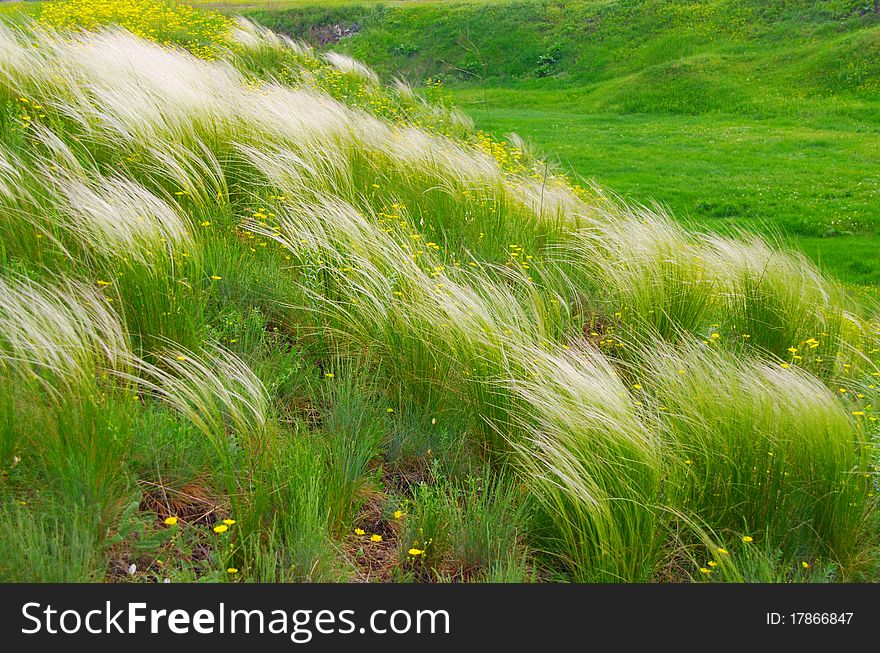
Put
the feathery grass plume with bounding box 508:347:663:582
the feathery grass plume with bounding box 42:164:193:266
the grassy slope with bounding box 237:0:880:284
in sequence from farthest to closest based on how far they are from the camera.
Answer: the grassy slope with bounding box 237:0:880:284 < the feathery grass plume with bounding box 42:164:193:266 < the feathery grass plume with bounding box 508:347:663:582

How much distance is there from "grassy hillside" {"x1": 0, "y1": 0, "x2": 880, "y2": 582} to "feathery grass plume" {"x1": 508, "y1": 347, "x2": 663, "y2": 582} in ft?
0.05

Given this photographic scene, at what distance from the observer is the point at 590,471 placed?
287 cm

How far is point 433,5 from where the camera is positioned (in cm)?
3381

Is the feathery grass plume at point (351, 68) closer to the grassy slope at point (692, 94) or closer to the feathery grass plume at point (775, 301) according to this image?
the grassy slope at point (692, 94)

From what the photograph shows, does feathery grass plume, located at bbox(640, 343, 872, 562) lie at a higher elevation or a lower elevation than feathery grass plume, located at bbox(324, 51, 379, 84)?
lower

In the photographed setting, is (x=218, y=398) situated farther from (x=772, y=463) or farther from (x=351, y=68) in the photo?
(x=351, y=68)

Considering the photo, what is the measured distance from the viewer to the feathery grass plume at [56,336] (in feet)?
8.46

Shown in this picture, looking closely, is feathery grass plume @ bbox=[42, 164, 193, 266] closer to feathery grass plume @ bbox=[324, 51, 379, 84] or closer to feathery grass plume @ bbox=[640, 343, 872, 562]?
feathery grass plume @ bbox=[640, 343, 872, 562]

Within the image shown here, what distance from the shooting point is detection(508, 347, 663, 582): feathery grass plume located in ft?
8.77

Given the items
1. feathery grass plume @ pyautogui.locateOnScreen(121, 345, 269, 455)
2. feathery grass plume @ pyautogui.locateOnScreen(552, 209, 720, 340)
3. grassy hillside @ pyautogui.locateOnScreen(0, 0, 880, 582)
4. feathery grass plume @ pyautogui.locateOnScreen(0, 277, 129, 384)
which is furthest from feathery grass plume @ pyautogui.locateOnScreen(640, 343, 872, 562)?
feathery grass plume @ pyautogui.locateOnScreen(0, 277, 129, 384)

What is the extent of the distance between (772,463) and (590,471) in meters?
0.79

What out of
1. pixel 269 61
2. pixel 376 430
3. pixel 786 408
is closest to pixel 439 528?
pixel 376 430

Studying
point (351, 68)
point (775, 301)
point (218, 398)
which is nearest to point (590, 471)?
point (218, 398)

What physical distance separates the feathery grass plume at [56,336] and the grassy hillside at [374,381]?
0.05ft
